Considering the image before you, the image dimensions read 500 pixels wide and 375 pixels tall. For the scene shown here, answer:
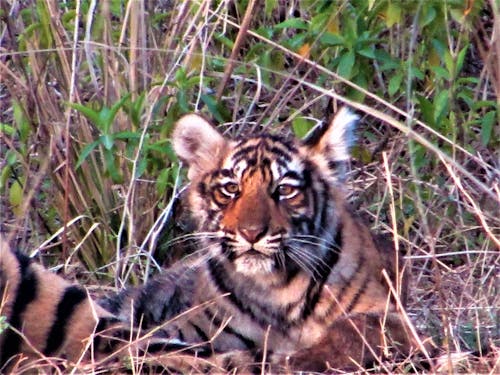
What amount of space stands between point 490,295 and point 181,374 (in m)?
1.66

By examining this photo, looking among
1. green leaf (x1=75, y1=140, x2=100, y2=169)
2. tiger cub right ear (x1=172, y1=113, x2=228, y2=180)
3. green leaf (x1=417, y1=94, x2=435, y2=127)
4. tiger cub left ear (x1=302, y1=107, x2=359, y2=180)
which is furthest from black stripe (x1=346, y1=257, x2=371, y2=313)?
green leaf (x1=75, y1=140, x2=100, y2=169)

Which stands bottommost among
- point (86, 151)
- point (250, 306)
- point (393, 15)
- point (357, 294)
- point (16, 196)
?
point (16, 196)

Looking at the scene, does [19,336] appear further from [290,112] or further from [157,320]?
[290,112]

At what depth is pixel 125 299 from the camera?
4.99 metres

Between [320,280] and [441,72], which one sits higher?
[441,72]

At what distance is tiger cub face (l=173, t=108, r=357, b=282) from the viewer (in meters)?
4.46

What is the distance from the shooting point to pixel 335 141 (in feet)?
16.0

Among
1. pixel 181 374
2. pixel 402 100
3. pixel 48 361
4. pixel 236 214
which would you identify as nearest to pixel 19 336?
pixel 48 361

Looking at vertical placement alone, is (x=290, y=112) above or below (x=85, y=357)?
below

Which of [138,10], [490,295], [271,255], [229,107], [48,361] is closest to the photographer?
[48,361]

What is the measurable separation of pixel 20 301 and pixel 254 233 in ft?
3.08

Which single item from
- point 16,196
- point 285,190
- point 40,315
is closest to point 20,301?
point 40,315

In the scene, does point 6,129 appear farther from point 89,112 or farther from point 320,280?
point 320,280

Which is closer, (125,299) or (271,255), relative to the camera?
(271,255)
